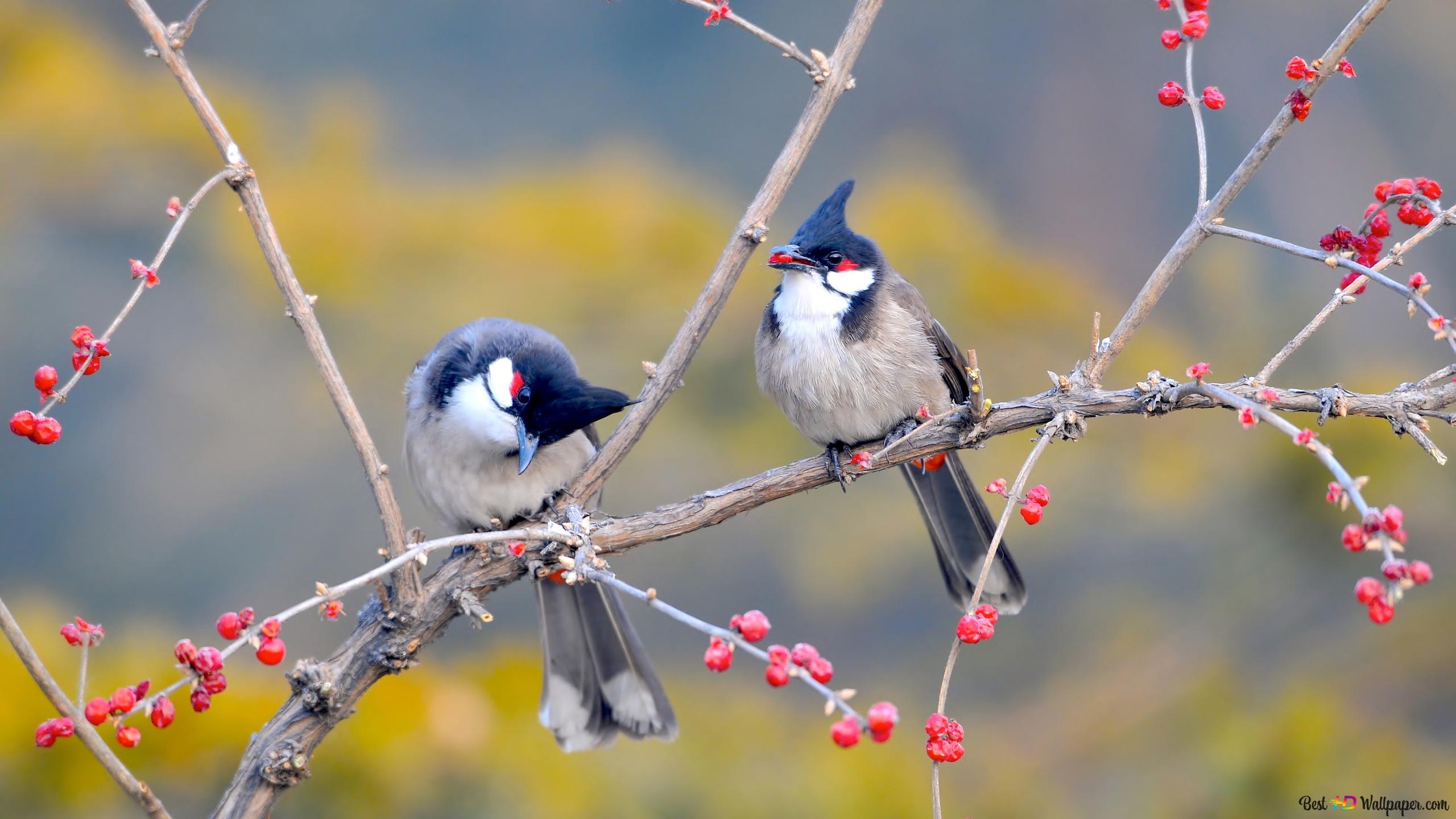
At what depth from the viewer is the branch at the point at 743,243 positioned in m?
1.77

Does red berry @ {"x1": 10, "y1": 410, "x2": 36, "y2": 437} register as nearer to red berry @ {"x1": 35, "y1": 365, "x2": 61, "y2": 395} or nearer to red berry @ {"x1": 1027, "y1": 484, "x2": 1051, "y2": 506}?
red berry @ {"x1": 35, "y1": 365, "x2": 61, "y2": 395}

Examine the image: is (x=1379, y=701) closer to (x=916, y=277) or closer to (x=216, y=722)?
(x=916, y=277)

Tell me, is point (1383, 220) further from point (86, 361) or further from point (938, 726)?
point (86, 361)

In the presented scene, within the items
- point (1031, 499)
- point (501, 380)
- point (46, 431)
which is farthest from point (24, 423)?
point (1031, 499)

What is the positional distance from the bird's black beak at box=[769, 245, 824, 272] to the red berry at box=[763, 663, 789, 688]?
110 cm

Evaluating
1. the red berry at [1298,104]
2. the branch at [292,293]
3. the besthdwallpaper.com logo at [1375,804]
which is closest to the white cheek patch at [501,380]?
the branch at [292,293]

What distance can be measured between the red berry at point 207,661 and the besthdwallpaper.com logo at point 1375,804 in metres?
2.88

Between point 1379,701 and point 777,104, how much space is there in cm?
243

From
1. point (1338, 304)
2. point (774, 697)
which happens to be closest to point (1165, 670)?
point (774, 697)

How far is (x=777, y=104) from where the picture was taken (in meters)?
3.64

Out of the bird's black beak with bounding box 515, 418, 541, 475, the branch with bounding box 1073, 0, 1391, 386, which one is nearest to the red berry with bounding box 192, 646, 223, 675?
the bird's black beak with bounding box 515, 418, 541, 475

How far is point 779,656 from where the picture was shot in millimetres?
1076

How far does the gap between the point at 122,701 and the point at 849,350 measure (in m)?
1.33

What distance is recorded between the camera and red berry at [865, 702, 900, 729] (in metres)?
1.01
